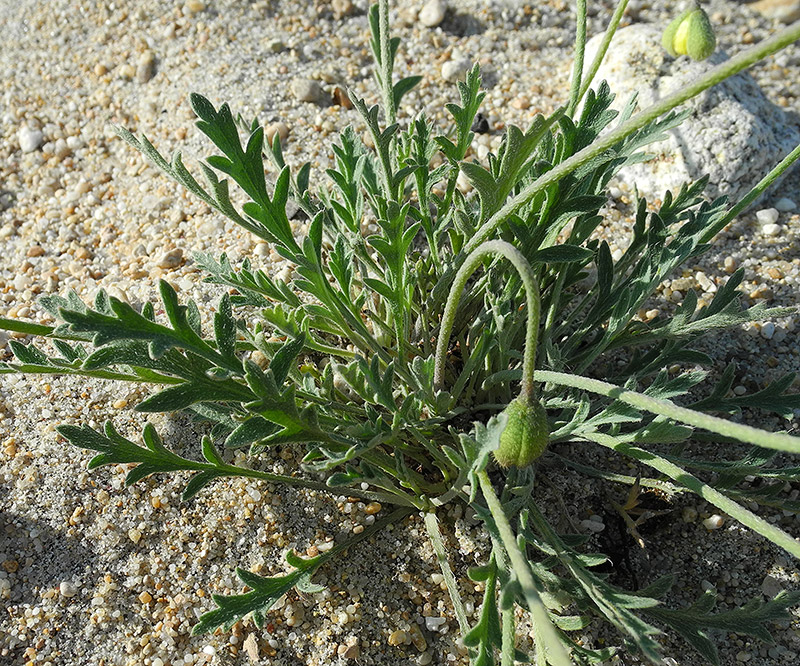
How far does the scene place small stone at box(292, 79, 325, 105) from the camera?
3506 millimetres

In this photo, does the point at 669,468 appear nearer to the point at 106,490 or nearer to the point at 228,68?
the point at 106,490

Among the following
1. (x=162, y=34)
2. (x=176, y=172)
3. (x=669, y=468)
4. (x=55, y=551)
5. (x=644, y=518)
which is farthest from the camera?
(x=162, y=34)

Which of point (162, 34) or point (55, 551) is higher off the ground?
point (162, 34)

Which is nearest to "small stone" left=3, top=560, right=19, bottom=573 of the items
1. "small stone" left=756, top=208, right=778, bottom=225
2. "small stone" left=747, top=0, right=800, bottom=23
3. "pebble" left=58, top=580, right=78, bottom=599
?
"pebble" left=58, top=580, right=78, bottom=599

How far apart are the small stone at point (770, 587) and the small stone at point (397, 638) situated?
1.10 metres

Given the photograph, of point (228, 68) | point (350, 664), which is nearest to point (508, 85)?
point (228, 68)

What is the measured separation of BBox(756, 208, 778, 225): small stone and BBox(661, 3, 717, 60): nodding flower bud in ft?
2.27

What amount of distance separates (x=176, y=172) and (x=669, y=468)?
59.3 inches

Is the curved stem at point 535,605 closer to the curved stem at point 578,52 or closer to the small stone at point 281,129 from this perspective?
the curved stem at point 578,52

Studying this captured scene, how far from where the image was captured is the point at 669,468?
198 centimetres

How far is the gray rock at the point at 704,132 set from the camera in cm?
321

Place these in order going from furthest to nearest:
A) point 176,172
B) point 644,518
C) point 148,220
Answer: point 148,220 → point 644,518 → point 176,172

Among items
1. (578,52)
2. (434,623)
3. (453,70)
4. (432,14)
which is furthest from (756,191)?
(432,14)

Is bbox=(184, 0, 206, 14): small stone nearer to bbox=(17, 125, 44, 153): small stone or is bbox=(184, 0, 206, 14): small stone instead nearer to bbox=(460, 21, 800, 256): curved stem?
bbox=(17, 125, 44, 153): small stone
